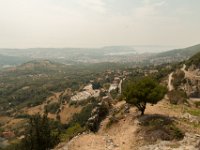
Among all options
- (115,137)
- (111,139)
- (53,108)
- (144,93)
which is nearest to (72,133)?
(115,137)

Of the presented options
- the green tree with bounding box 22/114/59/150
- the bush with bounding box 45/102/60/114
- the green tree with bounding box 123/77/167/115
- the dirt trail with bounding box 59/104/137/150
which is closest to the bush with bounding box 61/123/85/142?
the green tree with bounding box 22/114/59/150

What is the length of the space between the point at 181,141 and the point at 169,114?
1025cm

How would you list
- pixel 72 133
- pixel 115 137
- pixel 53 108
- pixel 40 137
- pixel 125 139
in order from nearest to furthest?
pixel 125 139 < pixel 115 137 < pixel 40 137 < pixel 72 133 < pixel 53 108

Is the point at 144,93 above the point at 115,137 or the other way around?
above

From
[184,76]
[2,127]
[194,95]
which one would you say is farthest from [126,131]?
[2,127]

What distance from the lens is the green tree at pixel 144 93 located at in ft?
121

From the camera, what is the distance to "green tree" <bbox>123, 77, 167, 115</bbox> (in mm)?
36875

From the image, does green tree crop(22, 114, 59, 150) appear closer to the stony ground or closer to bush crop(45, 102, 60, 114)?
the stony ground

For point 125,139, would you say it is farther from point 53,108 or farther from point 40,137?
point 53,108

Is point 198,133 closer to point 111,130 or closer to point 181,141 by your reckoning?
point 181,141

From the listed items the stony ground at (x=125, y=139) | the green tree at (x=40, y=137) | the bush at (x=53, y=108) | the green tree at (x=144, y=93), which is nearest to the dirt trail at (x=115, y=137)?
the stony ground at (x=125, y=139)

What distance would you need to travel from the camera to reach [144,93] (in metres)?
36.9

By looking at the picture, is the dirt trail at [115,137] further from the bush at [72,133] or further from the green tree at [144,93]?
the bush at [72,133]

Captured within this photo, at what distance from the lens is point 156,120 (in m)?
34.7
